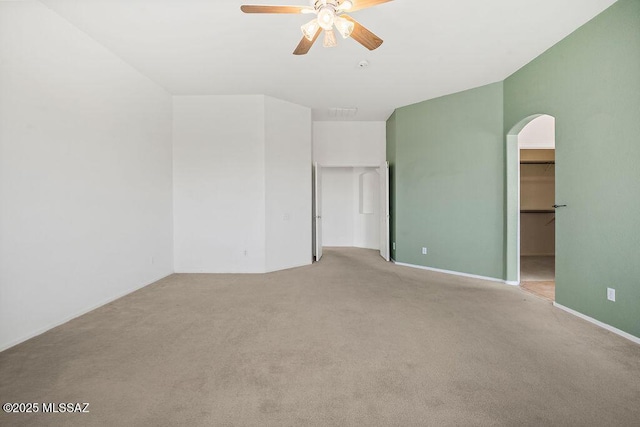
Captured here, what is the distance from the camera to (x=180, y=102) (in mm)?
4539

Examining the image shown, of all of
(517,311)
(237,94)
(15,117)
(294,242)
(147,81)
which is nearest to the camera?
(15,117)

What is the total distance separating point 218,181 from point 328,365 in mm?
3595

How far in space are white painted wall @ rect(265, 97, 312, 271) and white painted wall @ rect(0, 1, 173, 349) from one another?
5.95 feet

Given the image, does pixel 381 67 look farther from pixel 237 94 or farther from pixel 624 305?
pixel 624 305

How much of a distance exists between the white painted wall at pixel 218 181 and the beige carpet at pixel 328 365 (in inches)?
55.4

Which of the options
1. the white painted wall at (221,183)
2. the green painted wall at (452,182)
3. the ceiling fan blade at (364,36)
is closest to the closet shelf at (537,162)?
the green painted wall at (452,182)

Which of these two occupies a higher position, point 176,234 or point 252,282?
point 176,234

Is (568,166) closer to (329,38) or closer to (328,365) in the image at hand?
(329,38)

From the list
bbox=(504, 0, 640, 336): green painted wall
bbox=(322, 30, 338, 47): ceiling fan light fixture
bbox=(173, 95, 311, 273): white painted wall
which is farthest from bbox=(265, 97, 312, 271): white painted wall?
bbox=(504, 0, 640, 336): green painted wall

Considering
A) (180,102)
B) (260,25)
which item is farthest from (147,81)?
(260,25)

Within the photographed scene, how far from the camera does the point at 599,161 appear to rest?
8.33 feet

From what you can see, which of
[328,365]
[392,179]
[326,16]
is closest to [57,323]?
[328,365]

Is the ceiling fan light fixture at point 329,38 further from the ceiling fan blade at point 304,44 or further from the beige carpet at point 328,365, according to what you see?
the beige carpet at point 328,365

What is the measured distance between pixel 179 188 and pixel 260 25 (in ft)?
9.76
